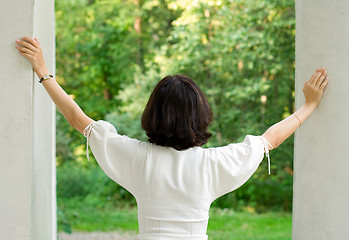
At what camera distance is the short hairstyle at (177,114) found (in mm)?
1659

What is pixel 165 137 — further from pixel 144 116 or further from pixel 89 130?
pixel 89 130

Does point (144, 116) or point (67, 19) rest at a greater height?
point (67, 19)

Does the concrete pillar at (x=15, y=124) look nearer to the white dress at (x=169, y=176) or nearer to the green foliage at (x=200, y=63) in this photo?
the white dress at (x=169, y=176)

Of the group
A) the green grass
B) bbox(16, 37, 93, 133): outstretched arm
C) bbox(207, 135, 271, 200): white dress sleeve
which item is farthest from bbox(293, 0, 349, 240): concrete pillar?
the green grass

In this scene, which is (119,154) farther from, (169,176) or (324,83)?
(324,83)

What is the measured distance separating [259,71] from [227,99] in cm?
80

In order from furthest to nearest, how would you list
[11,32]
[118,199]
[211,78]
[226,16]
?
[118,199] → [211,78] → [226,16] → [11,32]

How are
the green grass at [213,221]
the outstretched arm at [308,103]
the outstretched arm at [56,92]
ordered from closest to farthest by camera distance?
the outstretched arm at [56,92]
the outstretched arm at [308,103]
the green grass at [213,221]

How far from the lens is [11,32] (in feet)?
5.96

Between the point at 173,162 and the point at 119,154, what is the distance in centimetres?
20

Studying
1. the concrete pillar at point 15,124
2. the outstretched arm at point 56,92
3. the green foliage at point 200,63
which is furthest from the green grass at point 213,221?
the outstretched arm at point 56,92

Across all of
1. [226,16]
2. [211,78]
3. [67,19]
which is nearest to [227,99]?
[211,78]

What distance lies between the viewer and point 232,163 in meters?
1.73

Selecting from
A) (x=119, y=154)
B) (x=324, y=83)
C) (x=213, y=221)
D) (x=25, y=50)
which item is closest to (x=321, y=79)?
(x=324, y=83)
